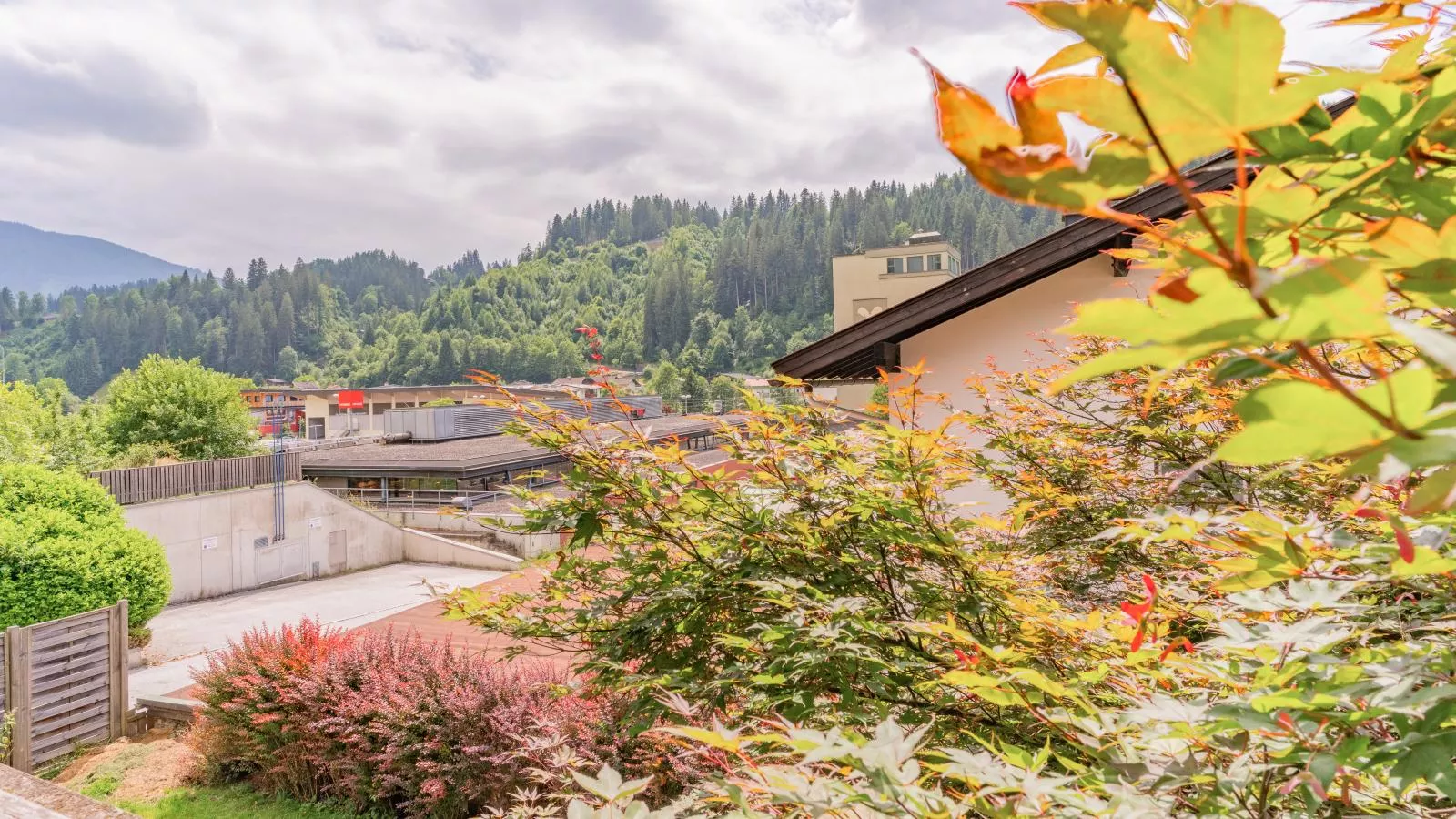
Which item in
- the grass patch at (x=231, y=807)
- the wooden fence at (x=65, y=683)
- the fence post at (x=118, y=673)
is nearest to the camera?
the grass patch at (x=231, y=807)

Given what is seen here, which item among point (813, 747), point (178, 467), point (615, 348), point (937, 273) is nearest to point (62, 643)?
point (178, 467)

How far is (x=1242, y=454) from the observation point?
354 mm

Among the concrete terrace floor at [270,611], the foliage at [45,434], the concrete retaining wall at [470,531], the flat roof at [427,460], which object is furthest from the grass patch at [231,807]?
the flat roof at [427,460]

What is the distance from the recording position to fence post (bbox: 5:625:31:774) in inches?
317

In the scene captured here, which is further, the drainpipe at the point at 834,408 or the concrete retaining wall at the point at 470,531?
the concrete retaining wall at the point at 470,531

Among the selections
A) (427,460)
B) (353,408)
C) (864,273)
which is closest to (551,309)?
(353,408)

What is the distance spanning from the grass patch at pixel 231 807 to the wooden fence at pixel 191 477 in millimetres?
10081

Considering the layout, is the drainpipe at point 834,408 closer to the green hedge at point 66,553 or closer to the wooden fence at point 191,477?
the green hedge at point 66,553

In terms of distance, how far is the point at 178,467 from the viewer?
56.0ft

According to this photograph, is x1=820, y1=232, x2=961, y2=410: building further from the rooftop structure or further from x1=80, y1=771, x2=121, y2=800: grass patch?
x1=80, y1=771, x2=121, y2=800: grass patch

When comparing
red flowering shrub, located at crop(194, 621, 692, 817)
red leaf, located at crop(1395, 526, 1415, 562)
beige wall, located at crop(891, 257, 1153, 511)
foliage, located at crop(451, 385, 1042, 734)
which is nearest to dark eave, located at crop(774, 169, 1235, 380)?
beige wall, located at crop(891, 257, 1153, 511)

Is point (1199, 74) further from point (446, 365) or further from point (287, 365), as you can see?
point (287, 365)

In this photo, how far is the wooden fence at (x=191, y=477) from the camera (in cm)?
Result: 1602

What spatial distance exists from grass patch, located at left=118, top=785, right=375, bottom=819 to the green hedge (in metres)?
4.89
